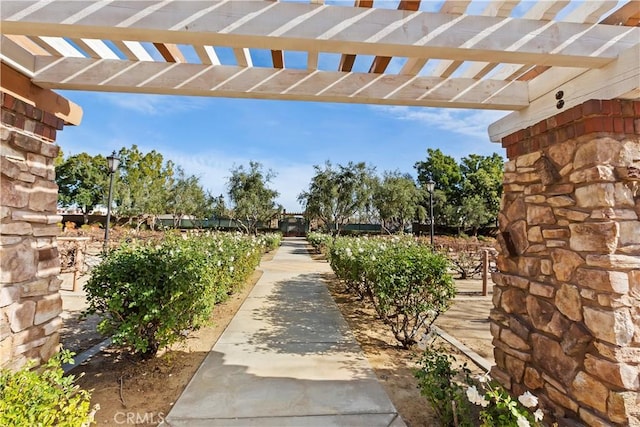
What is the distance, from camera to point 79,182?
113 ft

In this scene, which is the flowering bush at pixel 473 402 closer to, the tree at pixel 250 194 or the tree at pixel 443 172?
the tree at pixel 250 194

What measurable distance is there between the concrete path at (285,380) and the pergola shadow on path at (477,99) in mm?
1124

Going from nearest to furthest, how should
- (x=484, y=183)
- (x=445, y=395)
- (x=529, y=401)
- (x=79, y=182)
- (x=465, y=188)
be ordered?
(x=529, y=401) < (x=445, y=395) < (x=484, y=183) < (x=465, y=188) < (x=79, y=182)

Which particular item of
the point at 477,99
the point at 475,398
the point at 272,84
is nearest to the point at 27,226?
the point at 272,84

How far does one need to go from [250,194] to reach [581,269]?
1975 cm

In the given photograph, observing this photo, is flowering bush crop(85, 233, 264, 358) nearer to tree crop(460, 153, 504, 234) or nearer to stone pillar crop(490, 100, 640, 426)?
stone pillar crop(490, 100, 640, 426)

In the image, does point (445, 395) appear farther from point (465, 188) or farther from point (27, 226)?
point (465, 188)

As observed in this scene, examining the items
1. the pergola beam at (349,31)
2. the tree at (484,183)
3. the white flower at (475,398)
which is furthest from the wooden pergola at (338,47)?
the tree at (484,183)

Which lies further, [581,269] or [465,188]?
[465,188]

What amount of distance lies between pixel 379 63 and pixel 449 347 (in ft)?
11.6

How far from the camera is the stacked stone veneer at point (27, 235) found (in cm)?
200

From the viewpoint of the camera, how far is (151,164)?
3797 centimetres

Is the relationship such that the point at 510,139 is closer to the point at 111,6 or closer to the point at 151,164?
the point at 111,6

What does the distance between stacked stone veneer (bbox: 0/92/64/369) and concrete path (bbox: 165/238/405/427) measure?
3.77ft
